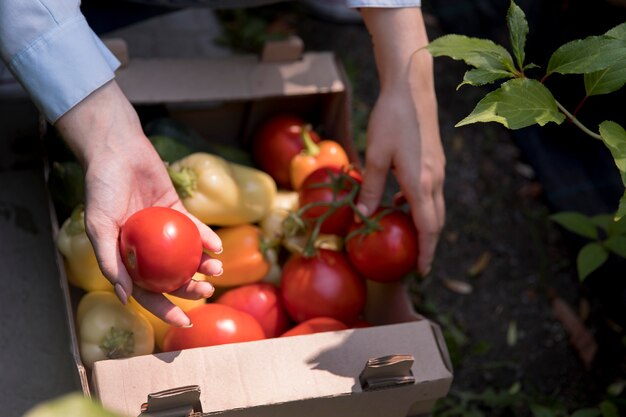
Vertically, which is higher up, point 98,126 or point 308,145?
point 98,126

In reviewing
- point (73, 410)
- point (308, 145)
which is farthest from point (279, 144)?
point (73, 410)

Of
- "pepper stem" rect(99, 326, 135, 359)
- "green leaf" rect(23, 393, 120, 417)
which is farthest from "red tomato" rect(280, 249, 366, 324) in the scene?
"green leaf" rect(23, 393, 120, 417)

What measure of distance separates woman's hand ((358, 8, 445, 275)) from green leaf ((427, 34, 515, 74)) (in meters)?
0.38

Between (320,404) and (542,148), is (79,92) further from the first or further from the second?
(542,148)

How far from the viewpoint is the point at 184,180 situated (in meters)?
1.39

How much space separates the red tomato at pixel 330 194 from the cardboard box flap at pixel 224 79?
0.22m

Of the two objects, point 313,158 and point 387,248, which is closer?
point 387,248

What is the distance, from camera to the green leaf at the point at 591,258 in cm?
139

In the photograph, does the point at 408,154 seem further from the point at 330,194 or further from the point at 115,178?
the point at 115,178

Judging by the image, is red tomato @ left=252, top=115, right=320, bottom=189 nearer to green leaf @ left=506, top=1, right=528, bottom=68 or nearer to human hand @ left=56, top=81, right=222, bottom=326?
human hand @ left=56, top=81, right=222, bottom=326

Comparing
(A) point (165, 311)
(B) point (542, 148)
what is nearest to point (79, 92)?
(A) point (165, 311)

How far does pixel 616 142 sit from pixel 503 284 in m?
1.10

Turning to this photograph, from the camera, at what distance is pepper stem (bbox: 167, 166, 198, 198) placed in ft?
4.52

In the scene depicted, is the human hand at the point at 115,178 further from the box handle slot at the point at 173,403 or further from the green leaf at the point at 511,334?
the green leaf at the point at 511,334
